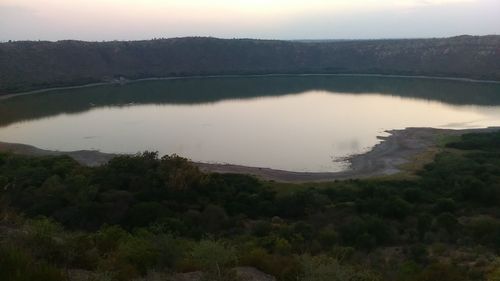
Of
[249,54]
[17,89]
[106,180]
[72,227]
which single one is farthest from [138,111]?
[249,54]

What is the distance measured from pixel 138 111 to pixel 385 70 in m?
50.9

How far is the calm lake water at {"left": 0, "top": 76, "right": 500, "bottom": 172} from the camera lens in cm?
3041

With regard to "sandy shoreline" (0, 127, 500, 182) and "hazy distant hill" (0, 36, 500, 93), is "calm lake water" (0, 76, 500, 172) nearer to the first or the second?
"sandy shoreline" (0, 127, 500, 182)

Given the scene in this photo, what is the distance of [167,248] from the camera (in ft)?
27.1

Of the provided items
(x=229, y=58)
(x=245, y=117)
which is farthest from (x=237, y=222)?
(x=229, y=58)

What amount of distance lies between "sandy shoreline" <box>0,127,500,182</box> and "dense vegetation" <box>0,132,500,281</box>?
2238 millimetres

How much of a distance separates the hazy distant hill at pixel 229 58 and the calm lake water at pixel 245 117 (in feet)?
29.1

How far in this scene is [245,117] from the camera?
42125 millimetres

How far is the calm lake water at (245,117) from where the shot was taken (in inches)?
1197

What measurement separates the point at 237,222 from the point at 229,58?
7667cm

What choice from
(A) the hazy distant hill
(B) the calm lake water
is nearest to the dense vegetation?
(B) the calm lake water

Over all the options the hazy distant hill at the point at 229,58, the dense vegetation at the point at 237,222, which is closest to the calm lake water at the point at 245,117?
the dense vegetation at the point at 237,222

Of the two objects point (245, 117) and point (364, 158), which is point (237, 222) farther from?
point (245, 117)

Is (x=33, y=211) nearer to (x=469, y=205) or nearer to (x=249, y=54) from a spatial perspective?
(x=469, y=205)
